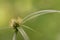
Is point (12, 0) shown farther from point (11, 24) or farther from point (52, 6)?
point (11, 24)

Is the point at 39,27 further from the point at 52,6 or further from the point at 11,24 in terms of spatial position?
the point at 11,24

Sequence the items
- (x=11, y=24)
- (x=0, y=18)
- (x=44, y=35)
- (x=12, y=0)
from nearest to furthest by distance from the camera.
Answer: (x=11, y=24) < (x=44, y=35) < (x=0, y=18) < (x=12, y=0)

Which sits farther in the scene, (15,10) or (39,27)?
(15,10)

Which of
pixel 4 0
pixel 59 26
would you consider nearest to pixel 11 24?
pixel 59 26

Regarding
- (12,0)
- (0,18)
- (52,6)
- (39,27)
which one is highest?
(12,0)

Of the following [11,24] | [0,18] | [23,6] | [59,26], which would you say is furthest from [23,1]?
[11,24]

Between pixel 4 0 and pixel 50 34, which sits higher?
pixel 4 0

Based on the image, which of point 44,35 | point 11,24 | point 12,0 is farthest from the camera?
point 12,0
